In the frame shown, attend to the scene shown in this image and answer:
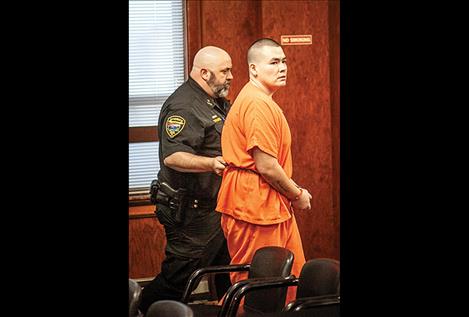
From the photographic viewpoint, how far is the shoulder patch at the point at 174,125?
4.50 meters

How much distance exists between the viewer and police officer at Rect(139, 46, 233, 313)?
14.8 feet

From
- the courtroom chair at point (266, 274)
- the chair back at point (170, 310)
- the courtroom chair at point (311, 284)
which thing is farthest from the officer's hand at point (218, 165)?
the chair back at point (170, 310)

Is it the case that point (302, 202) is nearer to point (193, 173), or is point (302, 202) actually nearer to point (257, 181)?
point (257, 181)

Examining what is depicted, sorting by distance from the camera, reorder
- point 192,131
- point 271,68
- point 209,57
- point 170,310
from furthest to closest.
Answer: point 209,57 → point 192,131 → point 271,68 → point 170,310

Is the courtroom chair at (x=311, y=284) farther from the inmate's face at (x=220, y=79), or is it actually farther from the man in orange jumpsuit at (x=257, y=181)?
the inmate's face at (x=220, y=79)

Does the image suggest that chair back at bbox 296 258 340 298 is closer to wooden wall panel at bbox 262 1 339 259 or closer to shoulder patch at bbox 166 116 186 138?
shoulder patch at bbox 166 116 186 138

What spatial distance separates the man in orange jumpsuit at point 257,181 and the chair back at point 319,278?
900 millimetres

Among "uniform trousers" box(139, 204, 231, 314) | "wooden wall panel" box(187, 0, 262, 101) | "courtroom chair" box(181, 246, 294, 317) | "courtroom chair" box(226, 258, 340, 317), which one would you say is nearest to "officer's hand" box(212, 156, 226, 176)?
"uniform trousers" box(139, 204, 231, 314)

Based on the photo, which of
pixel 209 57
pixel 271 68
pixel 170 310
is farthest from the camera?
pixel 209 57

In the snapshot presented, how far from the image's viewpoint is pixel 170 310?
87.3 inches

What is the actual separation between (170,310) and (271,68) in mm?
2280

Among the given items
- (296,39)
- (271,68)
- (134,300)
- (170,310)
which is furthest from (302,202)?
(170,310)

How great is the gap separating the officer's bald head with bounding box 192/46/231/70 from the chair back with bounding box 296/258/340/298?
5.80 feet
